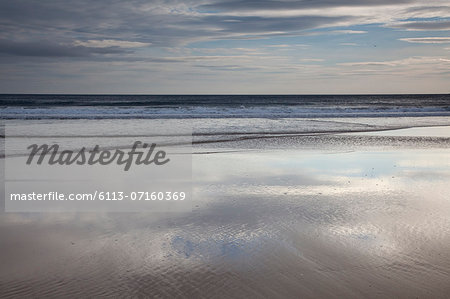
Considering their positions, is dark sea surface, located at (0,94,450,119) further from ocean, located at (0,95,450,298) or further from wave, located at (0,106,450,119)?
ocean, located at (0,95,450,298)

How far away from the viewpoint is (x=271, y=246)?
500 cm

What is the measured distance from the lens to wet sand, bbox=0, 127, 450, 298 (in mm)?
4023

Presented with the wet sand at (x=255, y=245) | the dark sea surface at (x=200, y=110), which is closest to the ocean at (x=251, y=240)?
the wet sand at (x=255, y=245)

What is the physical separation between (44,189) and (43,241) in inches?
116

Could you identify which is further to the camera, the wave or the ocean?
the wave

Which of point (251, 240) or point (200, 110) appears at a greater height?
point (251, 240)

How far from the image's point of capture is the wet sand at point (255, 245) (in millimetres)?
4023

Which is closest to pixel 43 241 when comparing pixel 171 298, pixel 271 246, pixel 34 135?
pixel 171 298

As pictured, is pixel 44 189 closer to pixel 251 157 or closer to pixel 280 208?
pixel 280 208

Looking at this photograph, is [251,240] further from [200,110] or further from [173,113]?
[200,110]

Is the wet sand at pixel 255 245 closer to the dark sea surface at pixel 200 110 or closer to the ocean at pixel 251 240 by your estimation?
the ocean at pixel 251 240

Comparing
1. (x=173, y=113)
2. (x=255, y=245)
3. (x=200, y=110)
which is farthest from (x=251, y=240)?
(x=200, y=110)

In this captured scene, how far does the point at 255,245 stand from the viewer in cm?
502

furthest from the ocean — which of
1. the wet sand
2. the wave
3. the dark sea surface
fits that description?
the dark sea surface
